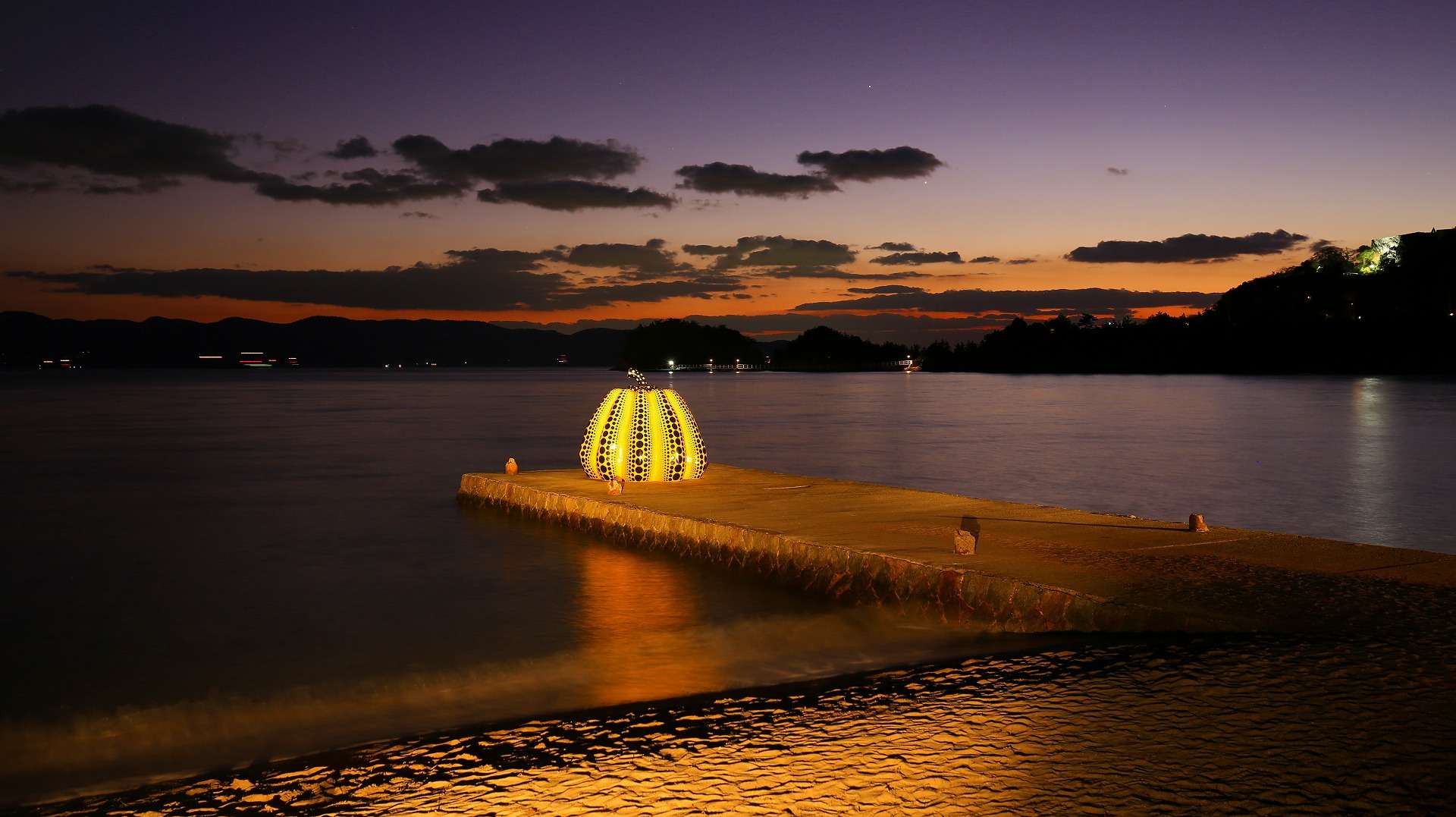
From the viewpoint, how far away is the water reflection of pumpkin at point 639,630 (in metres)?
9.10

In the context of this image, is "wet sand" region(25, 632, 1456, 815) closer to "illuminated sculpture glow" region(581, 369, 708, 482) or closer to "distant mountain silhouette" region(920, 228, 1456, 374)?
"illuminated sculpture glow" region(581, 369, 708, 482)

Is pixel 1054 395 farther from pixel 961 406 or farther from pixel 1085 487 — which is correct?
pixel 1085 487

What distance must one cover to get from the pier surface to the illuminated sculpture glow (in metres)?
1.03

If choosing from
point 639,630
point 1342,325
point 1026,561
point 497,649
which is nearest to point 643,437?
point 639,630

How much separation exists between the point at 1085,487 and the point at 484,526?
561 inches

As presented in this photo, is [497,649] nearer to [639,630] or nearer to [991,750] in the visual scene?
[639,630]

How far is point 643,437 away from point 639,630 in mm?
5763

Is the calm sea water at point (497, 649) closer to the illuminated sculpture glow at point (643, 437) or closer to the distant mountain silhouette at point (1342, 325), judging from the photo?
the illuminated sculpture glow at point (643, 437)

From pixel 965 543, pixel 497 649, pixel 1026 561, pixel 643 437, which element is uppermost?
pixel 643 437

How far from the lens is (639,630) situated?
10820mm

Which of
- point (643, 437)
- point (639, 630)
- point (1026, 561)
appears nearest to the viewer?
point (1026, 561)

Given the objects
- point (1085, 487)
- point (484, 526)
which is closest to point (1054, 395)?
point (1085, 487)

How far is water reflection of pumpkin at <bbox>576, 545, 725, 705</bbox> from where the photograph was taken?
29.9 ft

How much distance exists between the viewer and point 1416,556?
9984mm
